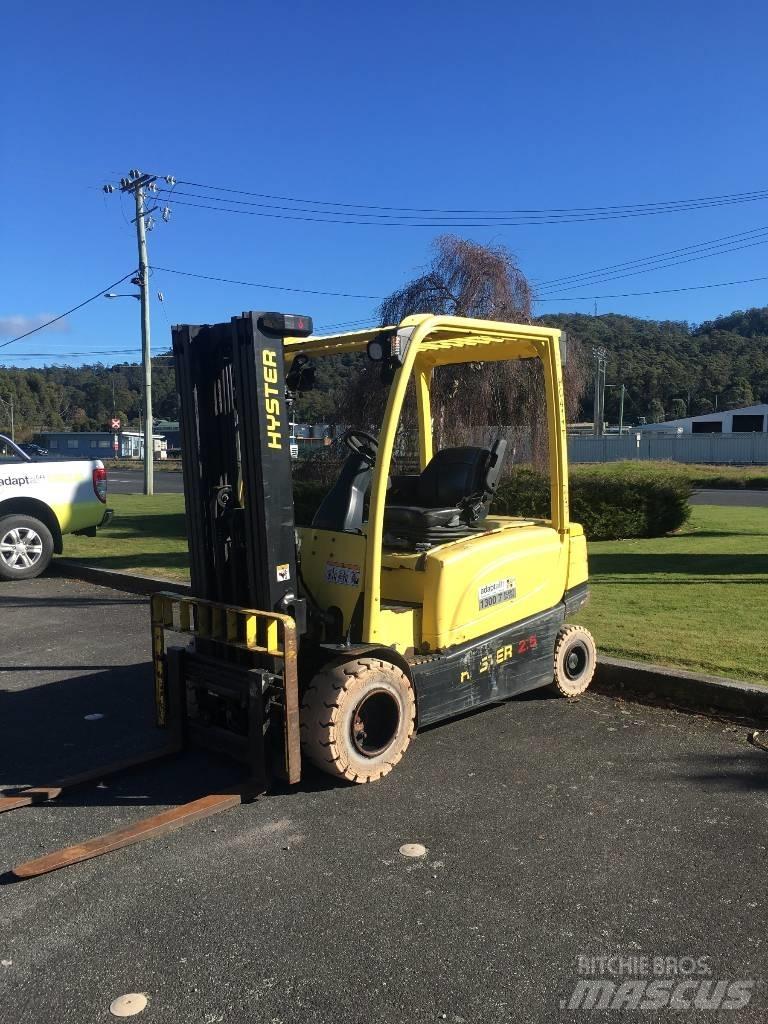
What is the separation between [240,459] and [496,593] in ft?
5.75

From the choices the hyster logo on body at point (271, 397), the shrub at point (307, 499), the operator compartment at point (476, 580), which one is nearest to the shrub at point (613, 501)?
the shrub at point (307, 499)

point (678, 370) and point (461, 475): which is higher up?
point (678, 370)

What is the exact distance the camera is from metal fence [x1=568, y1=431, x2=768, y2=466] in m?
52.8

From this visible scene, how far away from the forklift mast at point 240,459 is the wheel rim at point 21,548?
7878 mm

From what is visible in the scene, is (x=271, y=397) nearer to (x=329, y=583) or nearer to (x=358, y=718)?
(x=329, y=583)

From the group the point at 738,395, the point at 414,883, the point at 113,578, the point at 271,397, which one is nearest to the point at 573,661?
the point at 414,883

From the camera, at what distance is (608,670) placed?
253 inches

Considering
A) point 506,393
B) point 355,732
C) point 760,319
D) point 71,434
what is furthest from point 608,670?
point 760,319

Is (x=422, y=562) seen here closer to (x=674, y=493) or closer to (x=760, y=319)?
(x=674, y=493)

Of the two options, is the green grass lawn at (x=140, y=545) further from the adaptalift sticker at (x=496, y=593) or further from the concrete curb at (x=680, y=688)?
the adaptalift sticker at (x=496, y=593)

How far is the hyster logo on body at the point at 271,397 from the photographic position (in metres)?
4.45

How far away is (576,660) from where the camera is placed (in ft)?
20.2

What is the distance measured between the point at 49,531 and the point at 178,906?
9574mm

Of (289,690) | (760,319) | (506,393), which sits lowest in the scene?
(289,690)
